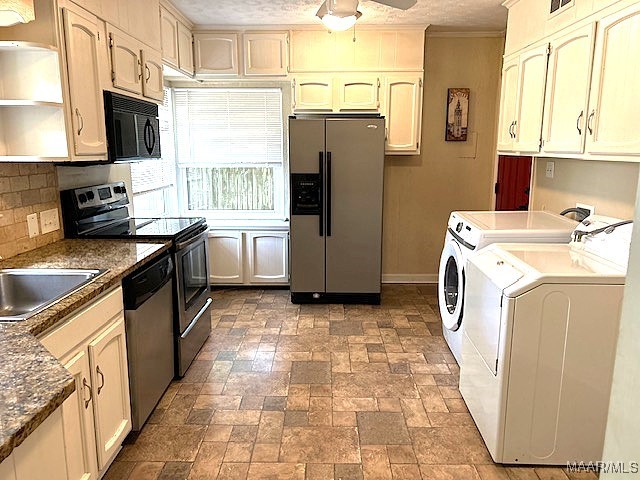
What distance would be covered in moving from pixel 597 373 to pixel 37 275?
2442 millimetres

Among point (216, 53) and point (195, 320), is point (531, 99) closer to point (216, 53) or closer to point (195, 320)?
point (195, 320)

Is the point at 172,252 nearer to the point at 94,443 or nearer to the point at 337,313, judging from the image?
the point at 94,443

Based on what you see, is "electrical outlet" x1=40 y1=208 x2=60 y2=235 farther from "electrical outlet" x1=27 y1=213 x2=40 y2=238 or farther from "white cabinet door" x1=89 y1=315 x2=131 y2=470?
"white cabinet door" x1=89 y1=315 x2=131 y2=470

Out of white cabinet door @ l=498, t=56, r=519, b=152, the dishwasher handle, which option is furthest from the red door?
the dishwasher handle

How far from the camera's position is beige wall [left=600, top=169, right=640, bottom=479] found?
0.74 metres

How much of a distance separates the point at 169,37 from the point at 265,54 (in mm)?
951

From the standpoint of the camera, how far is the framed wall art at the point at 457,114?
4645 millimetres

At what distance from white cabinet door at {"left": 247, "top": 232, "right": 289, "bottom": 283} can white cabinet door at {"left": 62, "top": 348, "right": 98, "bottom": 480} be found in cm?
294

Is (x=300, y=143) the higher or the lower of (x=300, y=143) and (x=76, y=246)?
the higher

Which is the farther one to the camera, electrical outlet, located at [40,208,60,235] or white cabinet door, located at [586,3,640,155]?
electrical outlet, located at [40,208,60,235]

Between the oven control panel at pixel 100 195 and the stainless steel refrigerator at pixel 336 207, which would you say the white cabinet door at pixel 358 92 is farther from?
the oven control panel at pixel 100 195

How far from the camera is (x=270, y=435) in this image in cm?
241

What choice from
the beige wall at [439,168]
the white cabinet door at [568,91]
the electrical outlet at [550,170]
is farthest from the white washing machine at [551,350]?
the beige wall at [439,168]

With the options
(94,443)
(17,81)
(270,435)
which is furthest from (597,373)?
(17,81)
